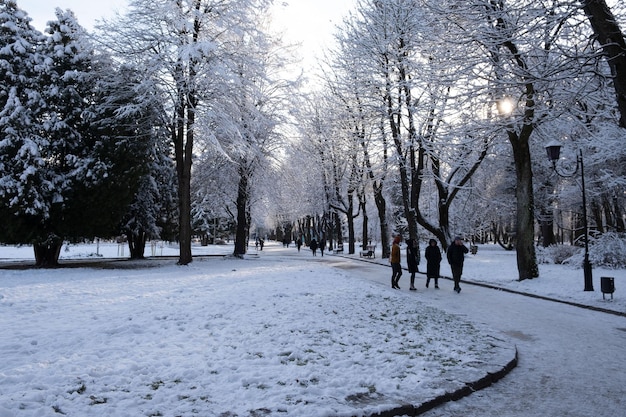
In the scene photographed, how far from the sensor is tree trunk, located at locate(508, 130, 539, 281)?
1547cm

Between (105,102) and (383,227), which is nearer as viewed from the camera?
(105,102)

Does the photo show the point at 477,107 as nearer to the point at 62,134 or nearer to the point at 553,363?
the point at 553,363

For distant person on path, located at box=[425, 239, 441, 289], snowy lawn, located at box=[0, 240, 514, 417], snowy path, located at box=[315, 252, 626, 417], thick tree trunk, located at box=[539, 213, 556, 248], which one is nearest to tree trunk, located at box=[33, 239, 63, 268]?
snowy lawn, located at box=[0, 240, 514, 417]

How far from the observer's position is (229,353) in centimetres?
563

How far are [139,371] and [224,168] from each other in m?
23.0

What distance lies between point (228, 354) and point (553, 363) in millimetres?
4522

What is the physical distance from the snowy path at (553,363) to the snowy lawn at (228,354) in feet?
1.11

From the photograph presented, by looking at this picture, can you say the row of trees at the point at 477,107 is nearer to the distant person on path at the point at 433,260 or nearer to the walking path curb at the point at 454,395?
the distant person on path at the point at 433,260

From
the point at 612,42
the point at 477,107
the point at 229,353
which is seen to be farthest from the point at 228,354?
the point at 477,107

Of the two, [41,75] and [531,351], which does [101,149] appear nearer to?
[41,75]

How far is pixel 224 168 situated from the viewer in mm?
27094

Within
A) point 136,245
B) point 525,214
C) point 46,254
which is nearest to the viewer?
point 525,214

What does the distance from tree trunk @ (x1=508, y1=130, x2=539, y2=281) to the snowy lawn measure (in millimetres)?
7850

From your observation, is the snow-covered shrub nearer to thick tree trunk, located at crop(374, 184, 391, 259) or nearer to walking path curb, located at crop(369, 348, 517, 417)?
thick tree trunk, located at crop(374, 184, 391, 259)
